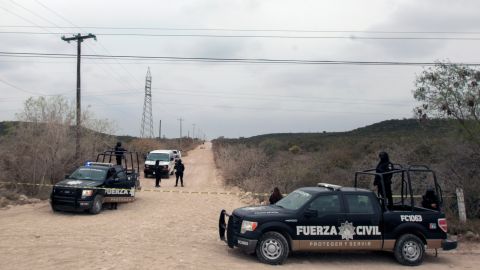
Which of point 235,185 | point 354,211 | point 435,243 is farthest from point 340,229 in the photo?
point 235,185

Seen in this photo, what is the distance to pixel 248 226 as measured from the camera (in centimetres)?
1095

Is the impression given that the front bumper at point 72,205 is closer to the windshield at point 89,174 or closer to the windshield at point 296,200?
the windshield at point 89,174

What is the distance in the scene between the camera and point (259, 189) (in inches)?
919

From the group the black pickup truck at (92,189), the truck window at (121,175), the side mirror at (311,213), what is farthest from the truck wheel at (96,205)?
the side mirror at (311,213)

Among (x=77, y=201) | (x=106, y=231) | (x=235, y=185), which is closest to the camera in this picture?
(x=106, y=231)

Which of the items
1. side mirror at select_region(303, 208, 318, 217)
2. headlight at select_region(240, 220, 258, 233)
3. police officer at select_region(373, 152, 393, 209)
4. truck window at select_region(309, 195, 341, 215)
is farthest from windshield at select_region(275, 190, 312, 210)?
police officer at select_region(373, 152, 393, 209)

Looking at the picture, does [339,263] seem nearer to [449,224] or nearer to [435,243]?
[435,243]

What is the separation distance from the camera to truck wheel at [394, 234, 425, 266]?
11.3 metres

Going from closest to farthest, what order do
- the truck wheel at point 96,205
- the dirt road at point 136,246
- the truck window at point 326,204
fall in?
the dirt road at point 136,246, the truck window at point 326,204, the truck wheel at point 96,205

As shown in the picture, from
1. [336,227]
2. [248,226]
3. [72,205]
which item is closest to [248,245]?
[248,226]

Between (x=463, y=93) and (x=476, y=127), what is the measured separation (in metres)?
1.34

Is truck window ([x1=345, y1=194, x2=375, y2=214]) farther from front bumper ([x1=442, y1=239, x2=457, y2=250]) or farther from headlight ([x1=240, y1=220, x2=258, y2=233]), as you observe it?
headlight ([x1=240, y1=220, x2=258, y2=233])

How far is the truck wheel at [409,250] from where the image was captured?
1129cm

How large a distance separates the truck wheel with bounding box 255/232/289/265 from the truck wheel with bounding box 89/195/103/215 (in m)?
8.53
